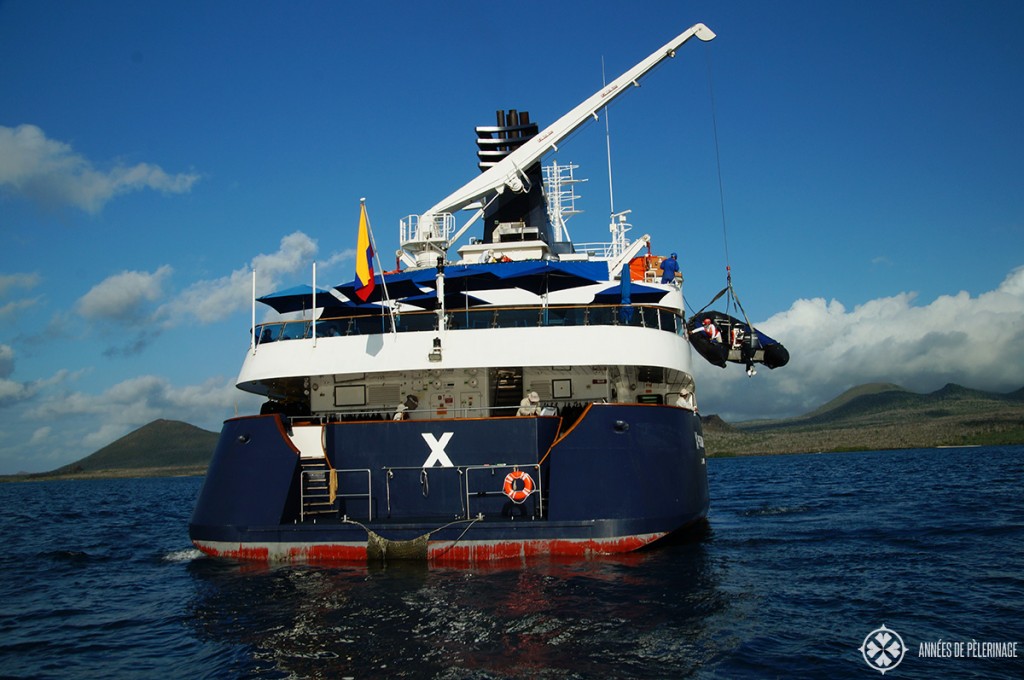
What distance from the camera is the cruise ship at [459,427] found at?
46.0 ft

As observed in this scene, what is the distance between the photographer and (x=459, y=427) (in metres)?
14.5

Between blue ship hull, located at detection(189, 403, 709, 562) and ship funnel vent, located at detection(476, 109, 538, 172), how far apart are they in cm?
1099

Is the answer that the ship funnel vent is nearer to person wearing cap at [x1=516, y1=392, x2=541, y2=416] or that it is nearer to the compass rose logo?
person wearing cap at [x1=516, y1=392, x2=541, y2=416]

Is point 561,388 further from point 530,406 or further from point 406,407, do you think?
point 406,407

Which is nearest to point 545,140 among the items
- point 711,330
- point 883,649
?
point 711,330

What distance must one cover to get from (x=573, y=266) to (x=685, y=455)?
14.9ft

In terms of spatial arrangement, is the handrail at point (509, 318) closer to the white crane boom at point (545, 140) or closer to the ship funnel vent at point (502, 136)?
the white crane boom at point (545, 140)

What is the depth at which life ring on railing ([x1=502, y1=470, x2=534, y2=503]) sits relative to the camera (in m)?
14.3

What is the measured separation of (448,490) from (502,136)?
12.7 meters

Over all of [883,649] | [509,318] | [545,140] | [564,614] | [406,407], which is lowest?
[883,649]

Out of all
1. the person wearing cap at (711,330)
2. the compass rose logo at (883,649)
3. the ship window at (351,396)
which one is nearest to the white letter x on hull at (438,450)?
the ship window at (351,396)

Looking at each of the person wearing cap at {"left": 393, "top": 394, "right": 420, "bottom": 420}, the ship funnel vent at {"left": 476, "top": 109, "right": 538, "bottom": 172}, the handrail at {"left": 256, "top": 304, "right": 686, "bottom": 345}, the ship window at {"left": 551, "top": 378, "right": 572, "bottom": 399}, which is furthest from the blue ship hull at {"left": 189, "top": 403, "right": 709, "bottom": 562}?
the ship funnel vent at {"left": 476, "top": 109, "right": 538, "bottom": 172}

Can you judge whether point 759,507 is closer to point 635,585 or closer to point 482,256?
point 482,256

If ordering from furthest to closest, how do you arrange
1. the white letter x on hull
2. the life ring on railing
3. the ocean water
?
the white letter x on hull
the life ring on railing
the ocean water
